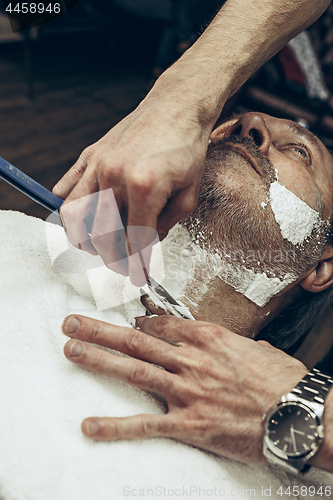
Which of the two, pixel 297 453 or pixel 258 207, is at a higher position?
pixel 258 207

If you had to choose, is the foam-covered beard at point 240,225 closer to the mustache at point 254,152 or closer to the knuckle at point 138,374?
the mustache at point 254,152

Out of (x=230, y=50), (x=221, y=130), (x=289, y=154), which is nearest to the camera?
(x=230, y=50)

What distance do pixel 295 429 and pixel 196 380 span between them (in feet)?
0.64

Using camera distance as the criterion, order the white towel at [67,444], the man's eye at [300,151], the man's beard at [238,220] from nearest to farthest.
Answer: the white towel at [67,444]
the man's beard at [238,220]
the man's eye at [300,151]

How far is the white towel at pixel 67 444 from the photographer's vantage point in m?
0.59

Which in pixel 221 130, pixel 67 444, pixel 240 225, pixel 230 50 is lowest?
pixel 67 444

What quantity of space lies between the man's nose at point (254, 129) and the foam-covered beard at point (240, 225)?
0.08 m

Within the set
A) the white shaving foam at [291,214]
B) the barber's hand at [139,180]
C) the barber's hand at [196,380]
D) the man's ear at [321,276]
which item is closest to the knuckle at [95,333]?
the barber's hand at [196,380]

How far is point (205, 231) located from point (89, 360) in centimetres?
44

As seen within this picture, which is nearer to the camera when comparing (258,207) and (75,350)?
(75,350)

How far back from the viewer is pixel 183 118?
0.71 meters

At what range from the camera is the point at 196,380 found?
27.8 inches

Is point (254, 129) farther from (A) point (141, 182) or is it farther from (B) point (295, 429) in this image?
(B) point (295, 429)

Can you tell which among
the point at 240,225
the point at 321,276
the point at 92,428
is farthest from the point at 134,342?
the point at 321,276
